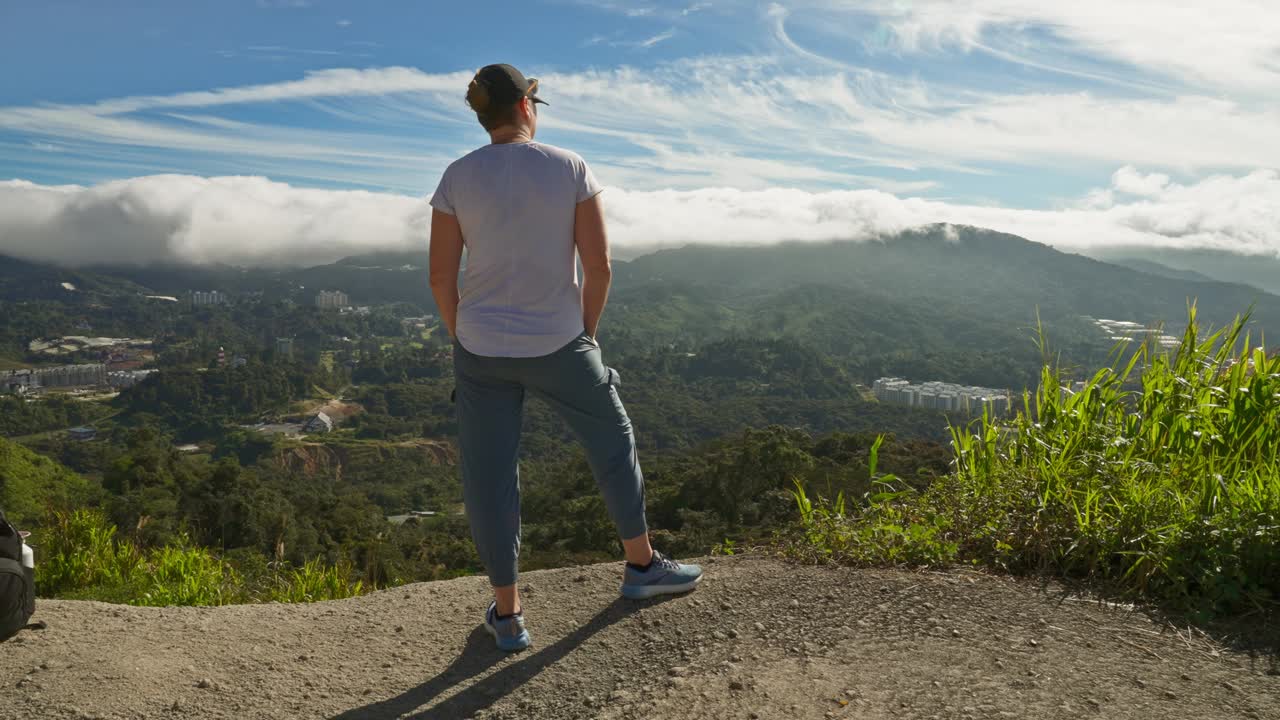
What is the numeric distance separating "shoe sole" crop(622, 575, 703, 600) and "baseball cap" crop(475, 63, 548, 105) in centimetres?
165

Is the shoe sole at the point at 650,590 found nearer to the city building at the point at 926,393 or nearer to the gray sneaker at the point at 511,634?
the gray sneaker at the point at 511,634

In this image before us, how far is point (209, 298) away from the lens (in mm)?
180125

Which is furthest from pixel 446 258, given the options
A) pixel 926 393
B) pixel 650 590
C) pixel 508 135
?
pixel 926 393

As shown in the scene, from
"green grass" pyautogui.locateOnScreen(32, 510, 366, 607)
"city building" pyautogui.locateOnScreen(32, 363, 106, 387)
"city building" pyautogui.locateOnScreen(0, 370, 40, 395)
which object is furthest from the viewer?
"city building" pyautogui.locateOnScreen(32, 363, 106, 387)

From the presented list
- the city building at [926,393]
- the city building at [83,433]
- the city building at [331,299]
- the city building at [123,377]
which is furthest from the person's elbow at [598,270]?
the city building at [331,299]

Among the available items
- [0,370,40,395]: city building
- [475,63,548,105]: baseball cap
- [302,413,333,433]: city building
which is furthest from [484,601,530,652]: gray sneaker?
[0,370,40,395]: city building

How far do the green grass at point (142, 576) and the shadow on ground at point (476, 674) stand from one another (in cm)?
135

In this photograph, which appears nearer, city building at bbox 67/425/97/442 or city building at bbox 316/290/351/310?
city building at bbox 67/425/97/442

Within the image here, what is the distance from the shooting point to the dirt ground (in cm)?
214

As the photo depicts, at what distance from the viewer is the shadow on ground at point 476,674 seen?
2363 millimetres

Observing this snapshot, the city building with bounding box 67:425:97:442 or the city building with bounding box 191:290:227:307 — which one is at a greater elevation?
the city building with bounding box 191:290:227:307

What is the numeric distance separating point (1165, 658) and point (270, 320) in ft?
533

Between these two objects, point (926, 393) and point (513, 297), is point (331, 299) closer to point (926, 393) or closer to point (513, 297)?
point (926, 393)

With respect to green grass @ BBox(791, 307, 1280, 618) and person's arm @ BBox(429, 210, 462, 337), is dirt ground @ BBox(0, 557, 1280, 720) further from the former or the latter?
person's arm @ BBox(429, 210, 462, 337)
